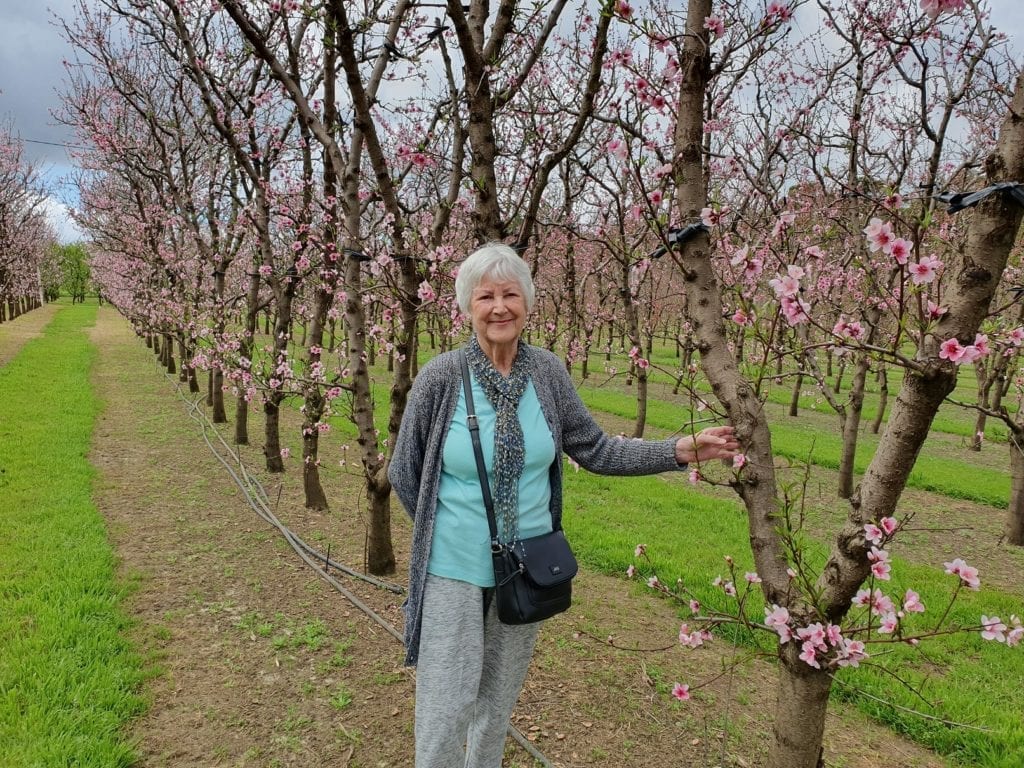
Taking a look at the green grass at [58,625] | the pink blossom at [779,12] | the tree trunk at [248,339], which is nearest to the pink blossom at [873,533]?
the pink blossom at [779,12]

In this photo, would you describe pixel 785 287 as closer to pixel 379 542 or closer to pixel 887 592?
pixel 379 542

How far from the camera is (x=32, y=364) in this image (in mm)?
15781

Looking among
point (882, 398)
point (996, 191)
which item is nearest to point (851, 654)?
point (996, 191)

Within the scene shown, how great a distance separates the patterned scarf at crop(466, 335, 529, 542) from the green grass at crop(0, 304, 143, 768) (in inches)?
91.6

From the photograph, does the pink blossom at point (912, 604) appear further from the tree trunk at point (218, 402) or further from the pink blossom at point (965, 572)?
the tree trunk at point (218, 402)

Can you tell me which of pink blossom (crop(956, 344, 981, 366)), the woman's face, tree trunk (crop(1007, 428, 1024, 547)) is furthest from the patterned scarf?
tree trunk (crop(1007, 428, 1024, 547))

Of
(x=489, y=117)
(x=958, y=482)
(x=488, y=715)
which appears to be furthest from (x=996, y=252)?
(x=958, y=482)

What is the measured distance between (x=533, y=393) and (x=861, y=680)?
3.18m

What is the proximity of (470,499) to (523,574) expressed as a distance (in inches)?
12.2

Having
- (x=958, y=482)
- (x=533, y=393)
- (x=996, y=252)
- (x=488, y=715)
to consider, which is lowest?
(x=958, y=482)

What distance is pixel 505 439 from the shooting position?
2.03 metres

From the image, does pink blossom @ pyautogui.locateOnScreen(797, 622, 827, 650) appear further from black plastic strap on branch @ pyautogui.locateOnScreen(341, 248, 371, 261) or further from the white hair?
black plastic strap on branch @ pyautogui.locateOnScreen(341, 248, 371, 261)

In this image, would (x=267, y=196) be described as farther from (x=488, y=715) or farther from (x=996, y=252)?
(x=996, y=252)

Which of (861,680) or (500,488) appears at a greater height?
(500,488)
